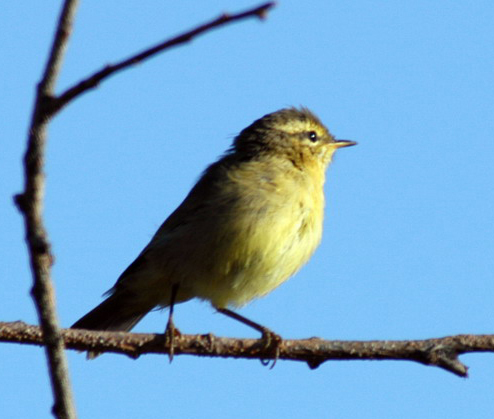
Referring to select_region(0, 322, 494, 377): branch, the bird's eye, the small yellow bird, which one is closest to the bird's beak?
the bird's eye

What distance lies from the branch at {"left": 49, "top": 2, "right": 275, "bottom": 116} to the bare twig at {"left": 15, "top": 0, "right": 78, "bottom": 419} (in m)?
0.04

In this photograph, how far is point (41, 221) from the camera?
7.43ft

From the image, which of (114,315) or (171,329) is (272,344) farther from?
(114,315)

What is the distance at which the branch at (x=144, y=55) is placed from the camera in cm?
217

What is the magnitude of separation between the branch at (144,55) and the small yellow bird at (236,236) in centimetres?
415

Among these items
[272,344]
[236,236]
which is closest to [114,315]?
[236,236]

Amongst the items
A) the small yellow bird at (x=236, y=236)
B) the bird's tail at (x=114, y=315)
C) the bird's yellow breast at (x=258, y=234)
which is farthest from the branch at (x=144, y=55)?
the bird's tail at (x=114, y=315)

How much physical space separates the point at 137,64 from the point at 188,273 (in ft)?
16.2

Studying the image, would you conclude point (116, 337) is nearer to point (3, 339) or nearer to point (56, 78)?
point (3, 339)

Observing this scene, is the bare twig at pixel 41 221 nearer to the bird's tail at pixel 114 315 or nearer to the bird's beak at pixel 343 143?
the bird's tail at pixel 114 315

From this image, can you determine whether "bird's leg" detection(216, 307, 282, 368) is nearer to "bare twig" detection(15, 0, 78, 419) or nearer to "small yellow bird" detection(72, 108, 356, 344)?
"small yellow bird" detection(72, 108, 356, 344)

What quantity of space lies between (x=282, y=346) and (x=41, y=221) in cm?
338

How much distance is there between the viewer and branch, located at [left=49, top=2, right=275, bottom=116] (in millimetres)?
2174

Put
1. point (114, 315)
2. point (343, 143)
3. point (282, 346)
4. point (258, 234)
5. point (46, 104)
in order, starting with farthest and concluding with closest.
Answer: point (343, 143), point (114, 315), point (258, 234), point (282, 346), point (46, 104)
